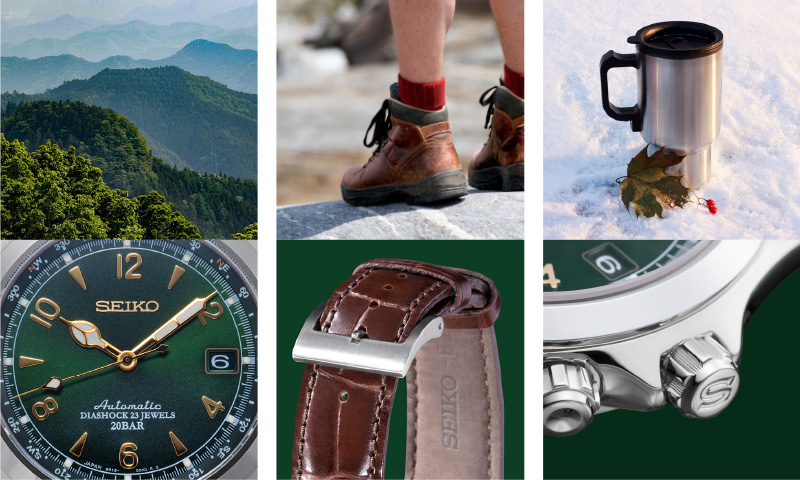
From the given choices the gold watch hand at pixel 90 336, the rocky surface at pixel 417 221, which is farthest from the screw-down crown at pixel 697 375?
the gold watch hand at pixel 90 336

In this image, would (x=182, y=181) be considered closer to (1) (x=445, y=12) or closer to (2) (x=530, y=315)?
(1) (x=445, y=12)

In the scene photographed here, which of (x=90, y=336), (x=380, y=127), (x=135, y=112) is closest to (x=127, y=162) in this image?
(x=135, y=112)

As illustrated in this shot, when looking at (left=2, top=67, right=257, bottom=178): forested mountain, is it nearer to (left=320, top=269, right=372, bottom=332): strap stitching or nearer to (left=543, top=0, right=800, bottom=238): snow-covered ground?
(left=320, top=269, right=372, bottom=332): strap stitching

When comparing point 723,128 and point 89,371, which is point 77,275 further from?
point 723,128

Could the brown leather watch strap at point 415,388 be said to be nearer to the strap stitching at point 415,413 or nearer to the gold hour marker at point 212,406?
the strap stitching at point 415,413

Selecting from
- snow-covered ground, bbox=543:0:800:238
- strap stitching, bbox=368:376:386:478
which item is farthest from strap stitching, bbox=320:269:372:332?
snow-covered ground, bbox=543:0:800:238
